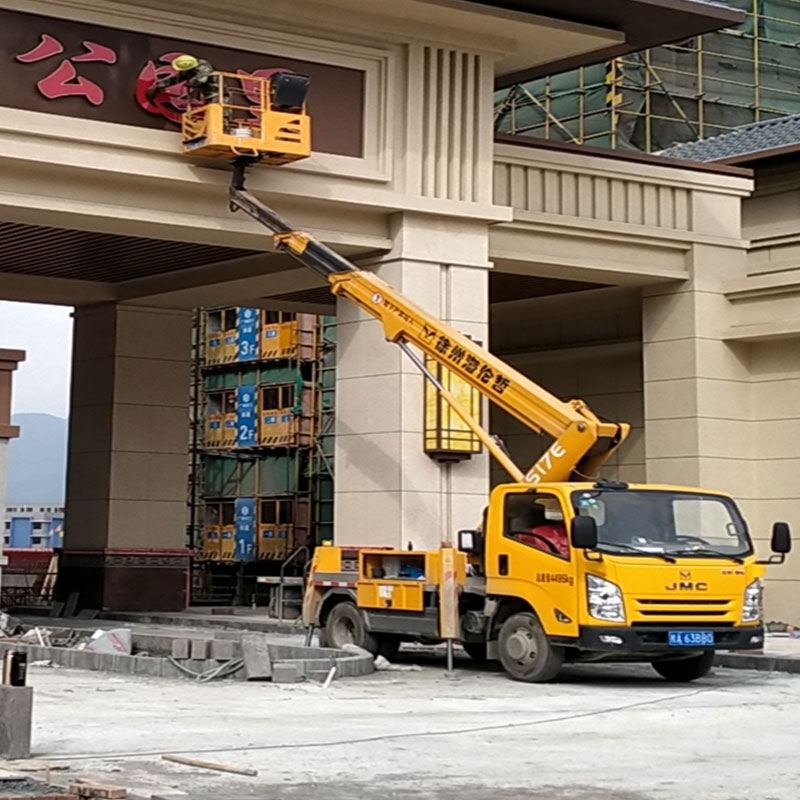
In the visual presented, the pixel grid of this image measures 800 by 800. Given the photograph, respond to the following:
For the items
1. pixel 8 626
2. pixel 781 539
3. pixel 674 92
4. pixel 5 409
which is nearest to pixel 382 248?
pixel 5 409

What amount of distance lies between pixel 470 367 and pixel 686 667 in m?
4.48

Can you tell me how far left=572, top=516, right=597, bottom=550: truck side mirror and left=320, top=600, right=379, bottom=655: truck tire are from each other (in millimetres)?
4205

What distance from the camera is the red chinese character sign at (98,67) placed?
20.3 metres

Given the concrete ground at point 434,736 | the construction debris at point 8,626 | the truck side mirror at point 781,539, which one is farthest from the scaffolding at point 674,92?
the concrete ground at point 434,736

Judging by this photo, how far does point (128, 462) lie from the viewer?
29.2 metres

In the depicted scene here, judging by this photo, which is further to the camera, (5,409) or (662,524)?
(5,409)

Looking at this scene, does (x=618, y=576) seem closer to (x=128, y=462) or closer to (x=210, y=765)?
(x=210, y=765)

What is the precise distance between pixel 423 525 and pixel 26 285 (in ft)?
32.3

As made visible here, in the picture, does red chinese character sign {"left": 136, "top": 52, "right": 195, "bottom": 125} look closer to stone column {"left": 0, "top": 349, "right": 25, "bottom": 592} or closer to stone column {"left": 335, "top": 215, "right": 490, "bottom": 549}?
stone column {"left": 335, "top": 215, "right": 490, "bottom": 549}

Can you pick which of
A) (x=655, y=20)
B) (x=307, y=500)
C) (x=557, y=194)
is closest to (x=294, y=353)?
(x=307, y=500)

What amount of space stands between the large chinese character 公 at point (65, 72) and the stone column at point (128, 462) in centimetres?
894

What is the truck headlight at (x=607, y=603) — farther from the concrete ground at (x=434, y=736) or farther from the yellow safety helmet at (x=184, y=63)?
the yellow safety helmet at (x=184, y=63)

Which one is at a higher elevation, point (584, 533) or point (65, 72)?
point (65, 72)

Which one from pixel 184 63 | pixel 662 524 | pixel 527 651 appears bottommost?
pixel 527 651
